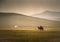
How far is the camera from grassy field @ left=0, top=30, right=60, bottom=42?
108 cm

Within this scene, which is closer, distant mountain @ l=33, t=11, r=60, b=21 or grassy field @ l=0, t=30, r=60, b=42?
grassy field @ l=0, t=30, r=60, b=42

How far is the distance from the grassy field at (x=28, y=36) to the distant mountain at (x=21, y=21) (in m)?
0.09

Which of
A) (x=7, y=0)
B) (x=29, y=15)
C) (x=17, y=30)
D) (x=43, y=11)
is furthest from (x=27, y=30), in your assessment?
(x=7, y=0)

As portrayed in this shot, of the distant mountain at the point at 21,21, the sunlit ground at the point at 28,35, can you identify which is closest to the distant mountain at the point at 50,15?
the distant mountain at the point at 21,21

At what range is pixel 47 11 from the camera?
4.52 ft

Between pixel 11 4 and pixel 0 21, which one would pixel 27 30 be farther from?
pixel 11 4

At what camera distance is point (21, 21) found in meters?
1.23

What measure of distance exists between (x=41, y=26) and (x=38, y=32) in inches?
2.9

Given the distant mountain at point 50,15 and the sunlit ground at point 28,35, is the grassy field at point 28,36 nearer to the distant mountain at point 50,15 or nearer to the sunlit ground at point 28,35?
the sunlit ground at point 28,35

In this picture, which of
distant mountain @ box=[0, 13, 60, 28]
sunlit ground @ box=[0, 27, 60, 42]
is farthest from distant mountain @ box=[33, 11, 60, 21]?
sunlit ground @ box=[0, 27, 60, 42]

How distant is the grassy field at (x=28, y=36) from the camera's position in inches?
42.4

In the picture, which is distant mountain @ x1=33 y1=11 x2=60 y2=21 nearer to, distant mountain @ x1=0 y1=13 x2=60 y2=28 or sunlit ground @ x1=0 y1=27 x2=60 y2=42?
distant mountain @ x1=0 y1=13 x2=60 y2=28

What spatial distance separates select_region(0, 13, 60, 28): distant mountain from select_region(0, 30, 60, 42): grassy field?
0.31 feet

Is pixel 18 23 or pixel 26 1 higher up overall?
pixel 26 1
